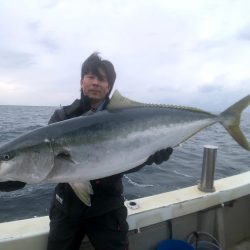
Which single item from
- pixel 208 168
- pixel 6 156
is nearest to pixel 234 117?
pixel 208 168

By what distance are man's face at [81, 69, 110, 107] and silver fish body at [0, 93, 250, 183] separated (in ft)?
0.83

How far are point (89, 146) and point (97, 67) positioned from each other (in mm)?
934

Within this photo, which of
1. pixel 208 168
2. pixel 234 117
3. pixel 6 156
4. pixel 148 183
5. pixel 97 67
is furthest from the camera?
pixel 148 183

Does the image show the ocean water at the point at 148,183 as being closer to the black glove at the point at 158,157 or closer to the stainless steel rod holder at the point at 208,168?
A: the stainless steel rod holder at the point at 208,168

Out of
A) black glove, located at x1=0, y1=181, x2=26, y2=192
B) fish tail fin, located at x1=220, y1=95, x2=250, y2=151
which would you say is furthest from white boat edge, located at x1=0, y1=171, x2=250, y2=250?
fish tail fin, located at x1=220, y1=95, x2=250, y2=151

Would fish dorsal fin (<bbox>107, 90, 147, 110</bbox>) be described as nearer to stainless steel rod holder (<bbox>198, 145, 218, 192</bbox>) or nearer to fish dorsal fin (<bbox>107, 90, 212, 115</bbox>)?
fish dorsal fin (<bbox>107, 90, 212, 115</bbox>)

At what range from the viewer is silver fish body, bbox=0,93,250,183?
2.63 m

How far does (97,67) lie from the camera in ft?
10.5

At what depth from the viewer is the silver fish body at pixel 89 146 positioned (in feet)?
8.63

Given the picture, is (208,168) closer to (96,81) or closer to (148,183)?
(96,81)

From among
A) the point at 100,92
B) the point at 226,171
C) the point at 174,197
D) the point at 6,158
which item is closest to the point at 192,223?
the point at 174,197

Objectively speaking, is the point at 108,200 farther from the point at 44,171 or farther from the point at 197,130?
the point at 197,130

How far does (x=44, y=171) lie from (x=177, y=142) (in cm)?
143

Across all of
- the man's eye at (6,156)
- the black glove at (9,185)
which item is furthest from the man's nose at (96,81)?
the black glove at (9,185)
